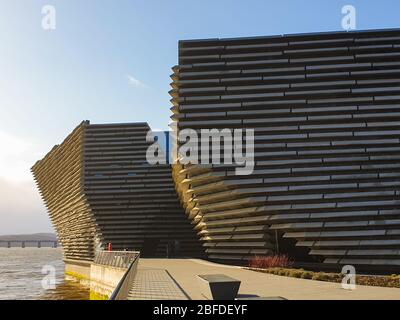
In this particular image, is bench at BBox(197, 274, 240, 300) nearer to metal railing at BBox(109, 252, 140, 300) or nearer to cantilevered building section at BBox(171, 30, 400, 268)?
metal railing at BBox(109, 252, 140, 300)

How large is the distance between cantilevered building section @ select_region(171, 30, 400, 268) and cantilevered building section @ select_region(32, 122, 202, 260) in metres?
33.8

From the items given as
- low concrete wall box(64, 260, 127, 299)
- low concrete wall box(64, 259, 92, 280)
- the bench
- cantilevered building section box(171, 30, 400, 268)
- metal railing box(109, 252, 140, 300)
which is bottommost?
low concrete wall box(64, 259, 92, 280)

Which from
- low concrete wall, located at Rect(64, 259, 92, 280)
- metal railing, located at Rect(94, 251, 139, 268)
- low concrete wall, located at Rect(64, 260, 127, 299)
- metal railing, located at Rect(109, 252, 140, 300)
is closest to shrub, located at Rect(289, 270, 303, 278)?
metal railing, located at Rect(94, 251, 139, 268)

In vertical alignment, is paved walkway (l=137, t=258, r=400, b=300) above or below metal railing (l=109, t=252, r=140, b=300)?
below

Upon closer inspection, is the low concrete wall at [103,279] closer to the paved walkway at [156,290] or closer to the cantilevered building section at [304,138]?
the paved walkway at [156,290]

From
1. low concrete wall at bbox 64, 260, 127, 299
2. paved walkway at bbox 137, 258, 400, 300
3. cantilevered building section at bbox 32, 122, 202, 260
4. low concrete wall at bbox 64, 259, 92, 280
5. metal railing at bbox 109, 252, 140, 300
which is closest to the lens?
metal railing at bbox 109, 252, 140, 300

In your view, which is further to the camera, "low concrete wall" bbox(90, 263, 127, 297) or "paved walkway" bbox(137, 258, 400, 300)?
"low concrete wall" bbox(90, 263, 127, 297)

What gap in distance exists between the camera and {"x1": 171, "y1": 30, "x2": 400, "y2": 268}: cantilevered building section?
144ft

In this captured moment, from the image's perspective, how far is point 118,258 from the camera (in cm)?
3566

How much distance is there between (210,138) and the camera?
156ft

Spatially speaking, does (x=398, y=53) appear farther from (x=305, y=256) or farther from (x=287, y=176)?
(x=305, y=256)

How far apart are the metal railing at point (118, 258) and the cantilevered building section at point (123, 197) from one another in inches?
1541

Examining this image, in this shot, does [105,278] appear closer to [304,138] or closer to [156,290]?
[156,290]

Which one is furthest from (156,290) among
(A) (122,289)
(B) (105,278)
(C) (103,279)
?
(C) (103,279)
